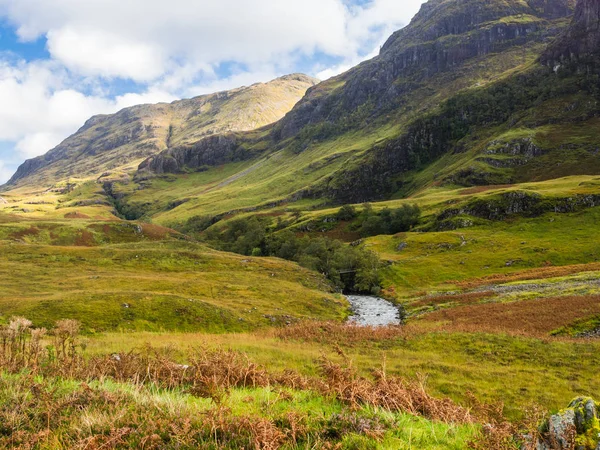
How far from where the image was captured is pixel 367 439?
638 cm

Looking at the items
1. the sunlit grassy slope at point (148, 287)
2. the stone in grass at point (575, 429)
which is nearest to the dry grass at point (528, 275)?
the sunlit grassy slope at point (148, 287)

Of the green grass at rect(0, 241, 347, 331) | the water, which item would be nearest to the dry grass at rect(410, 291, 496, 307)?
the water

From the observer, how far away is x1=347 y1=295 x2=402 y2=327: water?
2218 inches

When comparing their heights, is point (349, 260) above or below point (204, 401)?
below

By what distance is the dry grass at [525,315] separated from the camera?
36812 mm

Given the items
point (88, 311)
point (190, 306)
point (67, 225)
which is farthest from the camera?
point (67, 225)

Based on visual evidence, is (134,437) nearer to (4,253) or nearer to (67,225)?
(4,253)

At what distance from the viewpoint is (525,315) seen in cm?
4162

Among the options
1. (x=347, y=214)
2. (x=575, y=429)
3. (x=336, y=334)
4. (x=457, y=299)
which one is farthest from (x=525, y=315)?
(x=347, y=214)

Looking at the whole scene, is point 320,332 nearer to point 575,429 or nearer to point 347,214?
point 575,429

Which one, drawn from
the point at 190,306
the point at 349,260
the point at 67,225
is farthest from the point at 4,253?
the point at 349,260

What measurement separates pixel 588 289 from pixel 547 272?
2030cm

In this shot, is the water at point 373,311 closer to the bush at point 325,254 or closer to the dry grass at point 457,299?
the dry grass at point 457,299

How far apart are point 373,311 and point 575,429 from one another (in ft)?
201
